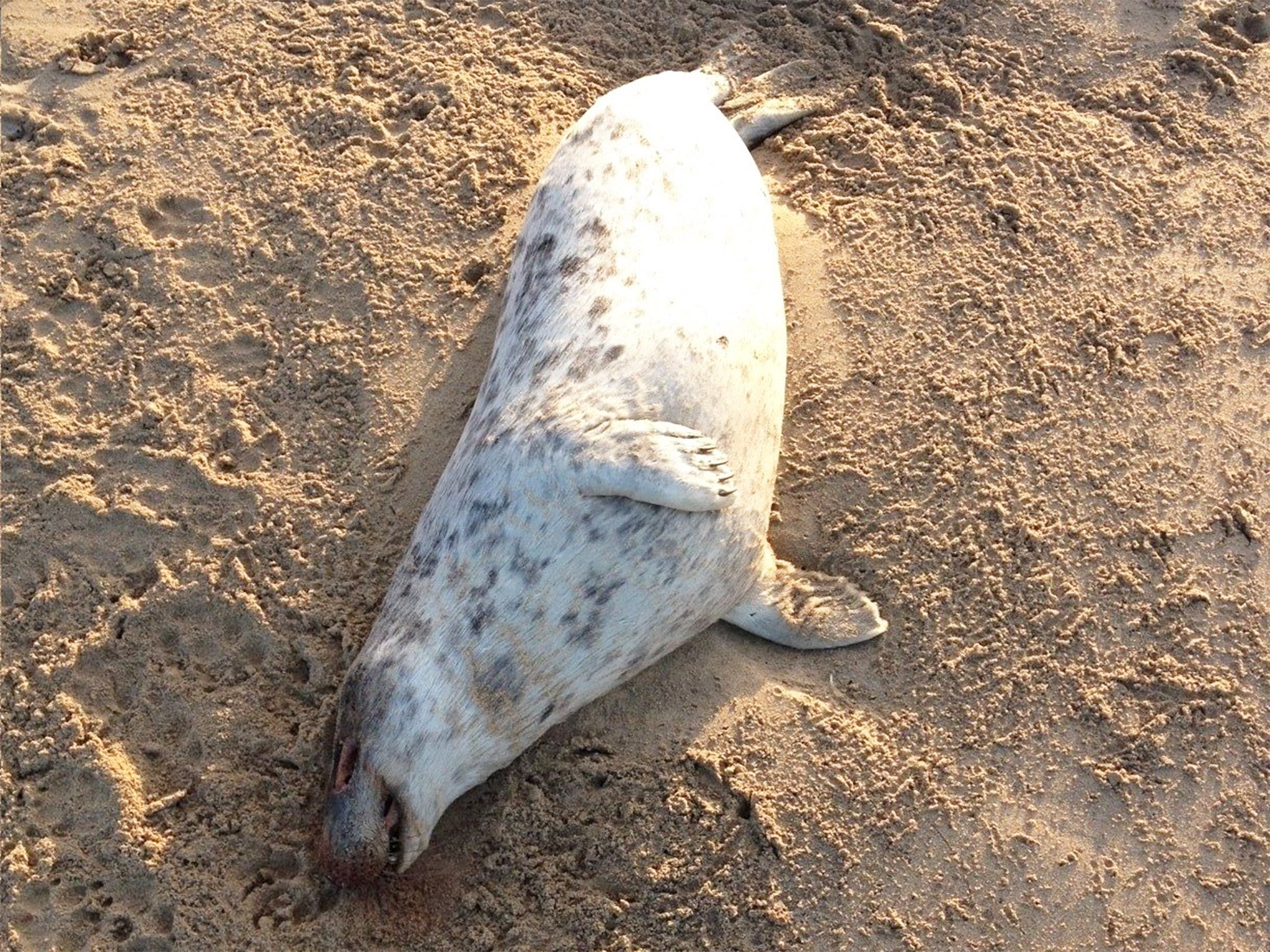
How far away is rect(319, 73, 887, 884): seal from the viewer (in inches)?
122

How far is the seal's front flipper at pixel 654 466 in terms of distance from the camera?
9.80 feet

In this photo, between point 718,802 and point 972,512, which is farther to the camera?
point 972,512

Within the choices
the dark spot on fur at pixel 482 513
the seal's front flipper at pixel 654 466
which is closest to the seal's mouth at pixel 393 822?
the dark spot on fur at pixel 482 513

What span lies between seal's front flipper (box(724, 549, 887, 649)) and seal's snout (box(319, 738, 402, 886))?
1.20 meters

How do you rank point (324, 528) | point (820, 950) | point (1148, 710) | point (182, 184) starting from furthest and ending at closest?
1. point (182, 184)
2. point (324, 528)
3. point (1148, 710)
4. point (820, 950)

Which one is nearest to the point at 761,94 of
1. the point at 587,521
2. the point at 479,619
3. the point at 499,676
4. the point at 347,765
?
the point at 587,521

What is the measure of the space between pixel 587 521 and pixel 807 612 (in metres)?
0.81

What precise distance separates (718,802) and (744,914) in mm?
326

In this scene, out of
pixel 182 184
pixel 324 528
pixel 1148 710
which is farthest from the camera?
pixel 182 184

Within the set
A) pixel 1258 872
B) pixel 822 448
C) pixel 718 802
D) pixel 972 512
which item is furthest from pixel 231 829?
pixel 1258 872

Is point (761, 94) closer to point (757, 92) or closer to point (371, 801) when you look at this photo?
point (757, 92)

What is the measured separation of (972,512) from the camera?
3.55 meters

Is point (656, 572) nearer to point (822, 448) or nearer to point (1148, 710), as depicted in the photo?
point (822, 448)

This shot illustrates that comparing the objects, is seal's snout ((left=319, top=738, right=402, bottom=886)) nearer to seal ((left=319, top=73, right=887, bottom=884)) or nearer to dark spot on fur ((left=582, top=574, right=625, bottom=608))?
seal ((left=319, top=73, right=887, bottom=884))
